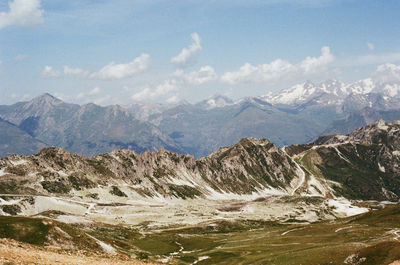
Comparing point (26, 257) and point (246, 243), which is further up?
point (26, 257)

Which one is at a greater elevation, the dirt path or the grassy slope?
the dirt path

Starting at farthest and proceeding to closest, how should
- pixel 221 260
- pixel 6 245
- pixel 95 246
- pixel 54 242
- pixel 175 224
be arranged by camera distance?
pixel 175 224 < pixel 221 260 < pixel 95 246 < pixel 54 242 < pixel 6 245

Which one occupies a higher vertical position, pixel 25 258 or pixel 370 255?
pixel 25 258

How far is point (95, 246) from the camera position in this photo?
81.8 m

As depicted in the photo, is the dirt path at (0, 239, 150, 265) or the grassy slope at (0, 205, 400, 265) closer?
the dirt path at (0, 239, 150, 265)

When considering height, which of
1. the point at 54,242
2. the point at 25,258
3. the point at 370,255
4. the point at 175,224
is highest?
the point at 25,258

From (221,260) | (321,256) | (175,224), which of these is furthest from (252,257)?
(175,224)

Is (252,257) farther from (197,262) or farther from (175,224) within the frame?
(175,224)

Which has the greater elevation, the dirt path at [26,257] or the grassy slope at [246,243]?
the dirt path at [26,257]

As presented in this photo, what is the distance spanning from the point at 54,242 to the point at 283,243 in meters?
66.6

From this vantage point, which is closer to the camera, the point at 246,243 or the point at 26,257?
the point at 26,257

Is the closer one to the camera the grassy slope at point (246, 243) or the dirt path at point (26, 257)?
the dirt path at point (26, 257)

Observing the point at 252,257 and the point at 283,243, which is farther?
the point at 283,243

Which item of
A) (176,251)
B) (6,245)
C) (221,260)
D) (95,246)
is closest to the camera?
(6,245)
